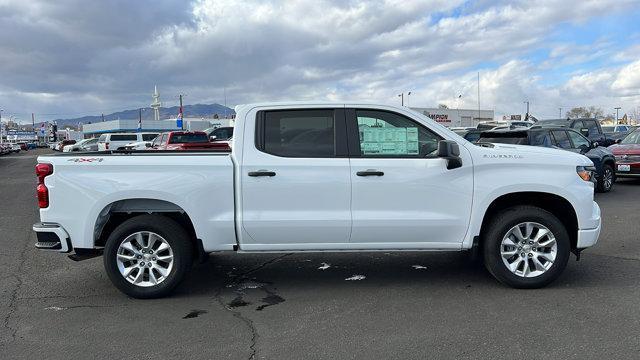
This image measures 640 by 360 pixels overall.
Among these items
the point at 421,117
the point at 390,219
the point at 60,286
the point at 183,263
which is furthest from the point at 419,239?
the point at 60,286

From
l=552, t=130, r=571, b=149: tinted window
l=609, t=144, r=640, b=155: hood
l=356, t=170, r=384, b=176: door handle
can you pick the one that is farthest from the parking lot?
l=609, t=144, r=640, b=155: hood

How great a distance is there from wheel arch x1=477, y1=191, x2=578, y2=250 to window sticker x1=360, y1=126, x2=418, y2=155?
1.01m

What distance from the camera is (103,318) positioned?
470 centimetres

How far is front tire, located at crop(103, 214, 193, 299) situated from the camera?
199 inches

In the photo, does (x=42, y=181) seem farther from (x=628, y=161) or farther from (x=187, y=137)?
(x=187, y=137)

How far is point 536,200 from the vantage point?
5.55 metres

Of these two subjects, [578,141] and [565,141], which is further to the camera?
[578,141]

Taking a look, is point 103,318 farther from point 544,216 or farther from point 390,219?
point 544,216

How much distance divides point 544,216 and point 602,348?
159 centimetres

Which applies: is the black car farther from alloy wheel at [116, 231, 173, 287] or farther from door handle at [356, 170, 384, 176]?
alloy wheel at [116, 231, 173, 287]

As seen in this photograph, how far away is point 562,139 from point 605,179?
5.02 ft

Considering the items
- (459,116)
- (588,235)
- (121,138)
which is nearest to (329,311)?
(588,235)

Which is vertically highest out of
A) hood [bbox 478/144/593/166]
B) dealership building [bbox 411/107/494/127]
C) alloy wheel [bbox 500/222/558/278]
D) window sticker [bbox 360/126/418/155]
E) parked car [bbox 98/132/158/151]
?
dealership building [bbox 411/107/494/127]

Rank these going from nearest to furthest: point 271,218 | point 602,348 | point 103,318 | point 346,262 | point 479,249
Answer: point 602,348
point 103,318
point 271,218
point 479,249
point 346,262
